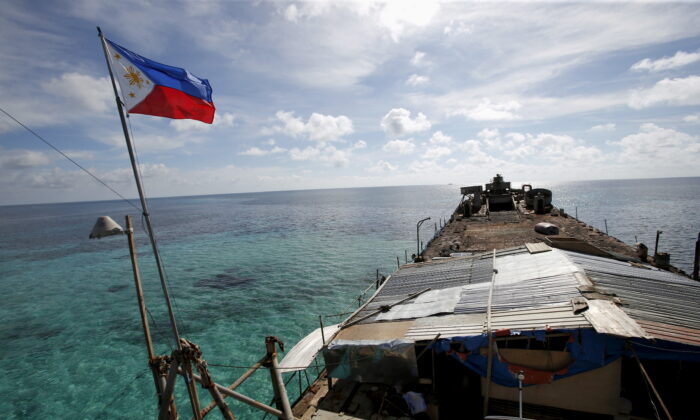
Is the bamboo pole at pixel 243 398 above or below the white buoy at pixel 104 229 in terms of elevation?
below

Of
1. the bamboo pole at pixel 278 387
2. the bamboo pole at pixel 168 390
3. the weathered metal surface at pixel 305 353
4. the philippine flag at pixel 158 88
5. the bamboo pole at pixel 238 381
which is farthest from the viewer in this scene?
the weathered metal surface at pixel 305 353

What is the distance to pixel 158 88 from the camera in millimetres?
7684

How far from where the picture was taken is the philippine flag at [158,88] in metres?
7.25

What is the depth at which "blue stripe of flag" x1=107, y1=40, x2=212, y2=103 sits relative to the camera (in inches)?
294

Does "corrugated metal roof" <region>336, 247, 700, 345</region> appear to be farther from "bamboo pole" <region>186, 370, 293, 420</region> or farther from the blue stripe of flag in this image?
the blue stripe of flag

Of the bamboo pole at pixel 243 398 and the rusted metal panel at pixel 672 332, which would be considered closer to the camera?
the bamboo pole at pixel 243 398

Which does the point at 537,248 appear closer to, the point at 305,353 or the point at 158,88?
the point at 305,353

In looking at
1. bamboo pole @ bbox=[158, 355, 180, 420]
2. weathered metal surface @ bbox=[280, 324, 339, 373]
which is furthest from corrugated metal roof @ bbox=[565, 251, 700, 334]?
bamboo pole @ bbox=[158, 355, 180, 420]

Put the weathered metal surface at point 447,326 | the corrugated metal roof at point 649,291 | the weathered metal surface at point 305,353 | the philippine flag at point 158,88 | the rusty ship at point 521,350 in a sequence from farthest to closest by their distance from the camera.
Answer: the weathered metal surface at point 305,353
the weathered metal surface at point 447,326
the corrugated metal roof at point 649,291
the rusty ship at point 521,350
the philippine flag at point 158,88

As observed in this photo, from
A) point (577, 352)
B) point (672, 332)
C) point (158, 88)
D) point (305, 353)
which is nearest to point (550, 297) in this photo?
point (577, 352)

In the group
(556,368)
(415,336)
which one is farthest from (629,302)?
(415,336)

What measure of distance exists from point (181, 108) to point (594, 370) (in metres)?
14.0

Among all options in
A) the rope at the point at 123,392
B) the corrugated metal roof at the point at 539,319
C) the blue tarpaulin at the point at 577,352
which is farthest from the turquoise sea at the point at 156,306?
the corrugated metal roof at the point at 539,319

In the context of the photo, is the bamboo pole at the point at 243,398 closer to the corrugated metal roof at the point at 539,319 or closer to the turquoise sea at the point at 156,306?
the turquoise sea at the point at 156,306
